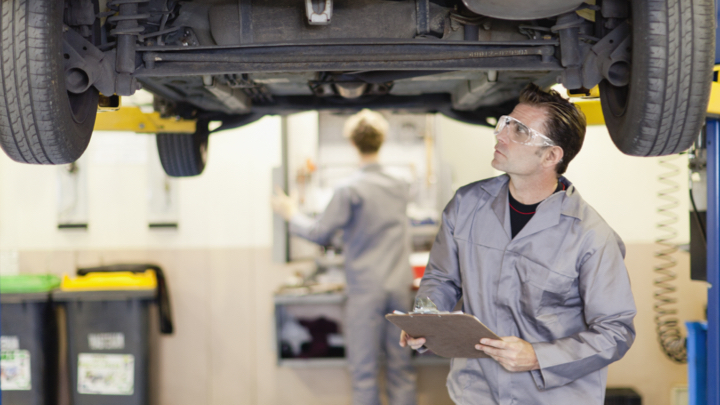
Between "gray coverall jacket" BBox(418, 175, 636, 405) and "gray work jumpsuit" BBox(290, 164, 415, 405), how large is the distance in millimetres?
1604

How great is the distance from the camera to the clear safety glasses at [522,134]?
5.66ft

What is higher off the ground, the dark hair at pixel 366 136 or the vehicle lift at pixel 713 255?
the dark hair at pixel 366 136

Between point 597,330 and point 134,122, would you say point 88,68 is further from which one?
point 597,330

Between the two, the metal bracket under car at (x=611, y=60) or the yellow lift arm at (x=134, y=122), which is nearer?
the metal bracket under car at (x=611, y=60)

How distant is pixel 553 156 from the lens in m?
1.76

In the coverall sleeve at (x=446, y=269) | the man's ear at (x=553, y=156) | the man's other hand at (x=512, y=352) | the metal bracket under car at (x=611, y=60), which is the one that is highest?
the metal bracket under car at (x=611, y=60)

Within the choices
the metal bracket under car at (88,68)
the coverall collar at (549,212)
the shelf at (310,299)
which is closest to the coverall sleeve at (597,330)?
the coverall collar at (549,212)

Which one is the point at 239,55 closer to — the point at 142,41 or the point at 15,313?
the point at 142,41

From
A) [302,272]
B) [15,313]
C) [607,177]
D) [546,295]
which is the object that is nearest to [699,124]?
[546,295]

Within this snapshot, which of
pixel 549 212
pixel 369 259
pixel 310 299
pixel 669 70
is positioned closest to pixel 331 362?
pixel 310 299

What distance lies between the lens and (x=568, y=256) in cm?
163

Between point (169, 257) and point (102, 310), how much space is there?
0.61 m

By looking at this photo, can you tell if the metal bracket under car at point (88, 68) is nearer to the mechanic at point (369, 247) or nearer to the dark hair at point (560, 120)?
the dark hair at point (560, 120)

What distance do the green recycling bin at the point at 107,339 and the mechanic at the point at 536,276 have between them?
2.56 metres
